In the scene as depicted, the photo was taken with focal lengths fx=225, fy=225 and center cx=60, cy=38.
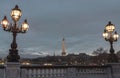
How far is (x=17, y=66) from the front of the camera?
468 inches

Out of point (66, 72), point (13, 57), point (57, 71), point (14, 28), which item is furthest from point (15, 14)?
point (66, 72)

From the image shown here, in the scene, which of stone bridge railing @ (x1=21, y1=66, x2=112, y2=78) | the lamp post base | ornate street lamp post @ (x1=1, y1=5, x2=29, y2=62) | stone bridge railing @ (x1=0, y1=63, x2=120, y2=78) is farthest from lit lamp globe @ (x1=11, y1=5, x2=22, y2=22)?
stone bridge railing @ (x1=21, y1=66, x2=112, y2=78)

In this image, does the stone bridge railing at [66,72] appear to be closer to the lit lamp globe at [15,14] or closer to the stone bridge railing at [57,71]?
the stone bridge railing at [57,71]

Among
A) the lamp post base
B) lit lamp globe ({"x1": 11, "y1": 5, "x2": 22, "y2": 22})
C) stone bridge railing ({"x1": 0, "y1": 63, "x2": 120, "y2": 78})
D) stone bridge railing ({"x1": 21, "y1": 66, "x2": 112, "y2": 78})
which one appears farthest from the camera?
lit lamp globe ({"x1": 11, "y1": 5, "x2": 22, "y2": 22})

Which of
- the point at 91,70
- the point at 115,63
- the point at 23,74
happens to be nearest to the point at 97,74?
the point at 91,70

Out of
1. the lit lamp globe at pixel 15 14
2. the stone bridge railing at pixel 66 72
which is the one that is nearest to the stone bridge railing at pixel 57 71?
the stone bridge railing at pixel 66 72

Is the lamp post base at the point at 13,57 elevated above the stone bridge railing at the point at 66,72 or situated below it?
above

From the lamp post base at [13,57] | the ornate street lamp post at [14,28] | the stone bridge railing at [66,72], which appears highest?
the ornate street lamp post at [14,28]

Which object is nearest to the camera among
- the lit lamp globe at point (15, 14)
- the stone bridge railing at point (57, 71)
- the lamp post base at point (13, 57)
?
the stone bridge railing at point (57, 71)

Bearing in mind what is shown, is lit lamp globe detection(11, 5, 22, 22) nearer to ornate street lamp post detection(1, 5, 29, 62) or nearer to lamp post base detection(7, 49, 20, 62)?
ornate street lamp post detection(1, 5, 29, 62)

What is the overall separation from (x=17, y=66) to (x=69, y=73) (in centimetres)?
314

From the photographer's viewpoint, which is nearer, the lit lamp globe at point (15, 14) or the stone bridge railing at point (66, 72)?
the stone bridge railing at point (66, 72)

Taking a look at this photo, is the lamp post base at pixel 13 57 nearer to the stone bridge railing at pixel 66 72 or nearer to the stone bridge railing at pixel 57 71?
the stone bridge railing at pixel 57 71

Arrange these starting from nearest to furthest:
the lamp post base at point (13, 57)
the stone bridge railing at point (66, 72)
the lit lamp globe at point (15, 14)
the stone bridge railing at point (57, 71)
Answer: the stone bridge railing at point (57, 71) → the stone bridge railing at point (66, 72) → the lamp post base at point (13, 57) → the lit lamp globe at point (15, 14)
